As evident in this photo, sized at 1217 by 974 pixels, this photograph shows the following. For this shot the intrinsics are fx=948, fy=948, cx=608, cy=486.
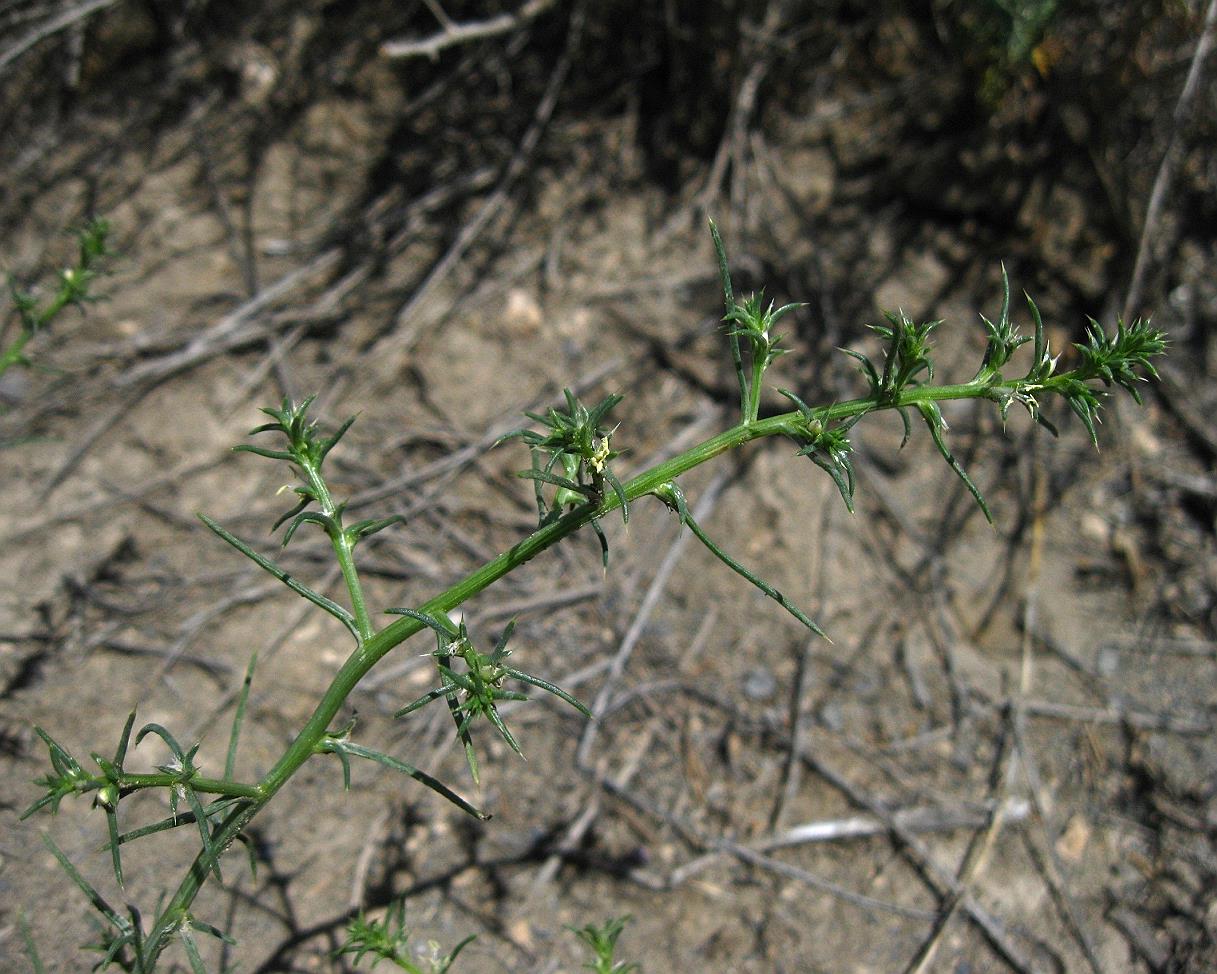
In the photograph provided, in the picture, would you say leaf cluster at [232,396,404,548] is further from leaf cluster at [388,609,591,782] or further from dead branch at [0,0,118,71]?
dead branch at [0,0,118,71]

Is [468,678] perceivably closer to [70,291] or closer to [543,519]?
[543,519]

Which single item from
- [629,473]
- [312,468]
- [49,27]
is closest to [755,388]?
[312,468]

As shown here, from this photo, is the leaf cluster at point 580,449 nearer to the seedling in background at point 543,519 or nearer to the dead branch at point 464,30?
the seedling in background at point 543,519

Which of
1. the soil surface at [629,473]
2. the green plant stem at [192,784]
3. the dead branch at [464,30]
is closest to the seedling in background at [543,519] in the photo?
the green plant stem at [192,784]

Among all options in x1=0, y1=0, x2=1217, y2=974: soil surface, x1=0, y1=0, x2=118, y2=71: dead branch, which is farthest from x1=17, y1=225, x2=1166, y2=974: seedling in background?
x1=0, y1=0, x2=118, y2=71: dead branch

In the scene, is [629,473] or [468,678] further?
[629,473]

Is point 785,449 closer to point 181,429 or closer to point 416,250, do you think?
point 416,250
